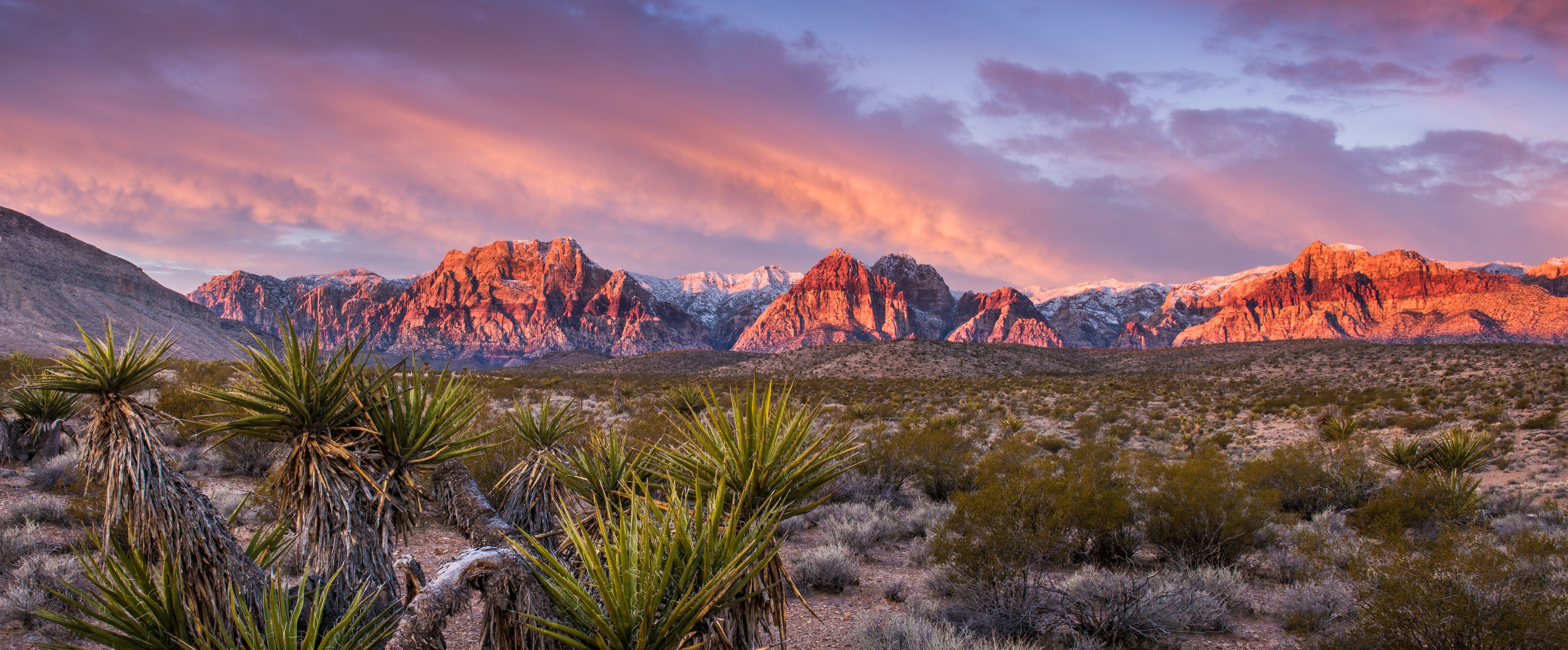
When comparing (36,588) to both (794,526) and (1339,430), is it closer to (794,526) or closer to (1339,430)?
(794,526)

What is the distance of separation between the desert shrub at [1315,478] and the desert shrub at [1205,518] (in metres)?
2.34

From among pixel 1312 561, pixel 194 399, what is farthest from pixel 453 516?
pixel 194 399

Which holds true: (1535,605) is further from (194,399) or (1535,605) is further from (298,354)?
(194,399)

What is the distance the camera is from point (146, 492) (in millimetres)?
4008

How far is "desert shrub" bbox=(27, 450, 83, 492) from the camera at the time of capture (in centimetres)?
1036

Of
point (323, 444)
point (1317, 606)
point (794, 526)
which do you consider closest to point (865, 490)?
point (794, 526)

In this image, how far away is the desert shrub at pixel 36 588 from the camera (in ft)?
19.7

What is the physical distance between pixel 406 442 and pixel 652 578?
9.72 feet

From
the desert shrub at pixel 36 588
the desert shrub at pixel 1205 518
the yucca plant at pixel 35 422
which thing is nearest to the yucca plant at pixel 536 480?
the desert shrub at pixel 36 588

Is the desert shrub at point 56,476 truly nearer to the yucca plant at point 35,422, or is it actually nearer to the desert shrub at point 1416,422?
the yucca plant at point 35,422

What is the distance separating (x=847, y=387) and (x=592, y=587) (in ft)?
124

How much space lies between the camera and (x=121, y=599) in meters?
3.36

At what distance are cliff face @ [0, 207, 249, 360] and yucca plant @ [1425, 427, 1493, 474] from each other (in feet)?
260

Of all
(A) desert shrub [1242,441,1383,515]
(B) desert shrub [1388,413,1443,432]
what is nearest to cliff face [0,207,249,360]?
(A) desert shrub [1242,441,1383,515]
